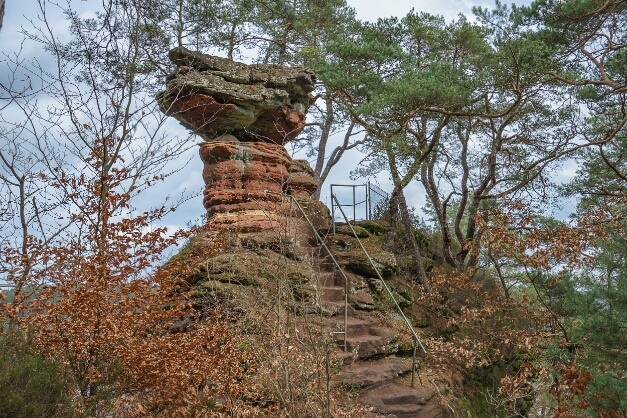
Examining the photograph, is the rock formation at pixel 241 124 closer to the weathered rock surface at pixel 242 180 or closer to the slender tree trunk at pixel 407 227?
the weathered rock surface at pixel 242 180

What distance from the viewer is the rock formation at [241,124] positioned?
10.9 meters

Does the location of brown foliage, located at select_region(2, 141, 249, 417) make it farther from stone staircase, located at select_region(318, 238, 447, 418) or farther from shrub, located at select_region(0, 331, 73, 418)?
stone staircase, located at select_region(318, 238, 447, 418)

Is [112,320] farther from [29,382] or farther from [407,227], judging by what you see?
[407,227]

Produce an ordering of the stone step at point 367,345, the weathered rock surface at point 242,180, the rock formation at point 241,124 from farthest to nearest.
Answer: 1. the rock formation at point 241,124
2. the weathered rock surface at point 242,180
3. the stone step at point 367,345

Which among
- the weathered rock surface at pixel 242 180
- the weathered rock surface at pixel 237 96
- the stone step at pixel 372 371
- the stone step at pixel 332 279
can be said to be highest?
the weathered rock surface at pixel 237 96

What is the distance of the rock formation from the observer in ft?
35.9

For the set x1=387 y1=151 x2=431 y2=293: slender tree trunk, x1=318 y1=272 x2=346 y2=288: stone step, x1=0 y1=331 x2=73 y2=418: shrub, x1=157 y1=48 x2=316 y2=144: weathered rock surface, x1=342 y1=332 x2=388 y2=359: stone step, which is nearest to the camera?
x1=0 y1=331 x2=73 y2=418: shrub

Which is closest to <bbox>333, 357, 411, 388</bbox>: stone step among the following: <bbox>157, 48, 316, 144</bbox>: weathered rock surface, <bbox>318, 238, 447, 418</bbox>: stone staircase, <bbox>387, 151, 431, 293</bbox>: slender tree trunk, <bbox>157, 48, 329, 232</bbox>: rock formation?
<bbox>318, 238, 447, 418</bbox>: stone staircase

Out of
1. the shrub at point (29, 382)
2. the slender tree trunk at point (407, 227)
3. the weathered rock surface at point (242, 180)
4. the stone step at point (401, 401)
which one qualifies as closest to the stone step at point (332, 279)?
the weathered rock surface at point (242, 180)

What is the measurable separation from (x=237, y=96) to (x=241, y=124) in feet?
2.29

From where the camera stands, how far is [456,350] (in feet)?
32.3

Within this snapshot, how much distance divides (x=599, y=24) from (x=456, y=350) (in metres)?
6.47

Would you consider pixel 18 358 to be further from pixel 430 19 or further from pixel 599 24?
pixel 430 19

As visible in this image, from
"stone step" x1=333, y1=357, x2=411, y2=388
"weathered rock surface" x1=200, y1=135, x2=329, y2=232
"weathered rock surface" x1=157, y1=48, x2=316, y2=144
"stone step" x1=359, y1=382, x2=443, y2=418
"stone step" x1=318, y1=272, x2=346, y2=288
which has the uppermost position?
"weathered rock surface" x1=157, y1=48, x2=316, y2=144
